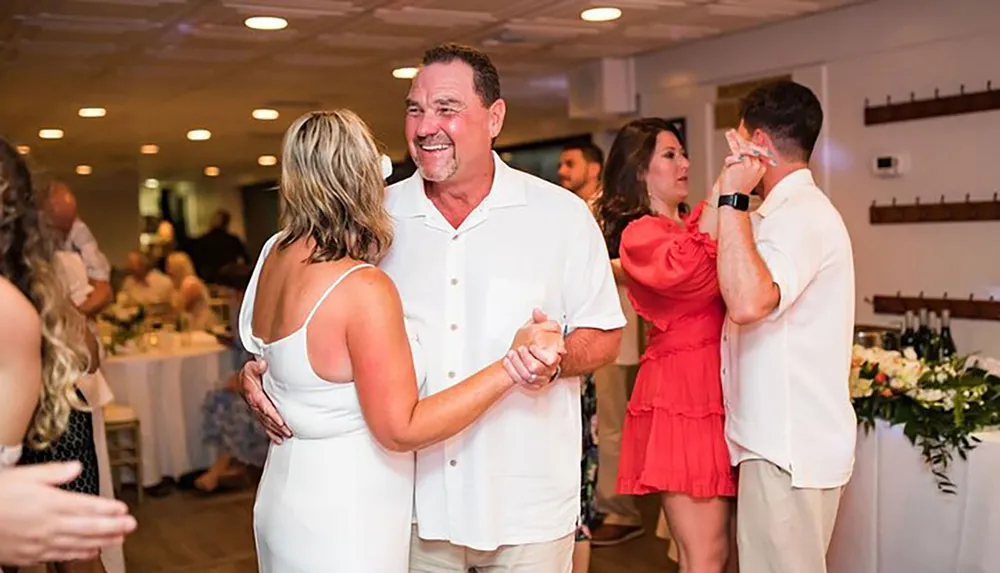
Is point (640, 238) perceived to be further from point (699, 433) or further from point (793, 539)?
point (793, 539)

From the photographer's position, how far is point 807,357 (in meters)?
2.56

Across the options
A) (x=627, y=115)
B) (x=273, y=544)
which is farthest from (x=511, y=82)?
(x=273, y=544)

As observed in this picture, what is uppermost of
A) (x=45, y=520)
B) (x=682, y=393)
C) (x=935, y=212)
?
(x=935, y=212)

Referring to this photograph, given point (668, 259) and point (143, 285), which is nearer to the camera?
point (668, 259)

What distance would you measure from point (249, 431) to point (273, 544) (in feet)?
14.6

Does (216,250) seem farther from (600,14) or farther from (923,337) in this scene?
(923,337)

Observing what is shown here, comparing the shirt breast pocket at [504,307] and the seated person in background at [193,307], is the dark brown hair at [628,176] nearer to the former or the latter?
the shirt breast pocket at [504,307]

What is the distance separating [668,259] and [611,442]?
8.10 feet

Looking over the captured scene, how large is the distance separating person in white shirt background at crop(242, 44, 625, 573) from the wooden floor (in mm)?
2273

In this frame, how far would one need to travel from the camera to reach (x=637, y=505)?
5359mm

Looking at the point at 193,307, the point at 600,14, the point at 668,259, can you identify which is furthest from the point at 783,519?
the point at 193,307

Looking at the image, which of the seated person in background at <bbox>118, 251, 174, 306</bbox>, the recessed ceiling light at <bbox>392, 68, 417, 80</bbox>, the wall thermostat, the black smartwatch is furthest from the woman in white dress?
the seated person in background at <bbox>118, 251, 174, 306</bbox>

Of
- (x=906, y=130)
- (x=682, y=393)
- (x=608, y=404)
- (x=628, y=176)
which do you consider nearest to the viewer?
(x=682, y=393)

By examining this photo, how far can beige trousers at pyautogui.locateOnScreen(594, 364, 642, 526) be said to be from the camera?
4875mm
